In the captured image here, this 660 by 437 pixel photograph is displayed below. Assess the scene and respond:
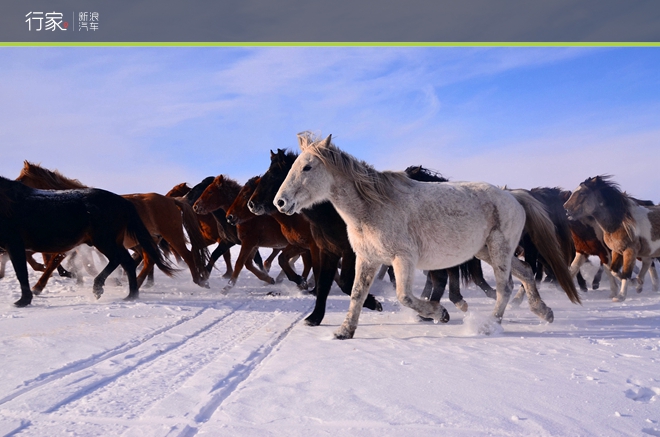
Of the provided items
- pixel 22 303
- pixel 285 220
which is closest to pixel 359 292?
pixel 285 220

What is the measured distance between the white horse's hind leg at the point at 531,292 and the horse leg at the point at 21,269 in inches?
252

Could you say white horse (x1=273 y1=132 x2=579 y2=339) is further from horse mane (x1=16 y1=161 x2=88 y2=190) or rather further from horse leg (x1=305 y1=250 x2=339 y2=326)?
horse mane (x1=16 y1=161 x2=88 y2=190)

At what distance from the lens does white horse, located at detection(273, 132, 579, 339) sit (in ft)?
17.4

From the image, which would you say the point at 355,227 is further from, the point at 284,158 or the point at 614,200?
the point at 614,200

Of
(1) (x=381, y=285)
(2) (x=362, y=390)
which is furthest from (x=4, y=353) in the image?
(1) (x=381, y=285)

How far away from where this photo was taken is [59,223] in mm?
8227

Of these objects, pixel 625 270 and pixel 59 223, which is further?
pixel 625 270

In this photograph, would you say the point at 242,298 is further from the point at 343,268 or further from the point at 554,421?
the point at 554,421

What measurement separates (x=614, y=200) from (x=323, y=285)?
21.7 feet

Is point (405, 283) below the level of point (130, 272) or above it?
above

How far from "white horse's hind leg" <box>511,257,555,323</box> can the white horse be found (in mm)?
308

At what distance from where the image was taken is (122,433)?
279 centimetres

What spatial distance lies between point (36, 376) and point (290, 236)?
17.1ft

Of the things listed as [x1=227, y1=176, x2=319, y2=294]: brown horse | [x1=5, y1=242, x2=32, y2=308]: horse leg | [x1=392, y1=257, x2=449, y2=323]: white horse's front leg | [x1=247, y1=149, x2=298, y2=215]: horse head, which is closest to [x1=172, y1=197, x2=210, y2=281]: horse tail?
[x1=227, y1=176, x2=319, y2=294]: brown horse
